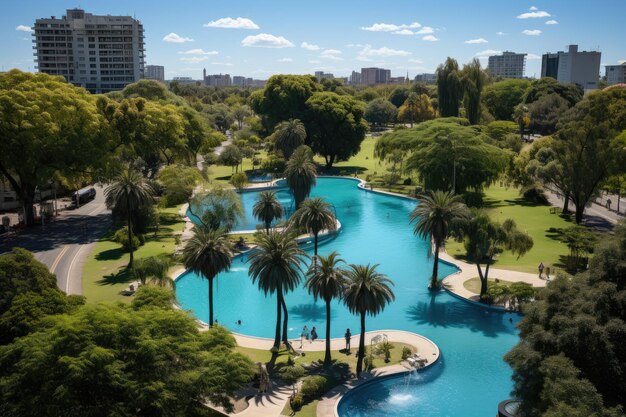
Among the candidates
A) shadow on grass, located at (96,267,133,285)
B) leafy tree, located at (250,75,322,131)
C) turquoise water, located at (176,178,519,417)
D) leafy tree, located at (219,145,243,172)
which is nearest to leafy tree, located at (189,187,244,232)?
turquoise water, located at (176,178,519,417)

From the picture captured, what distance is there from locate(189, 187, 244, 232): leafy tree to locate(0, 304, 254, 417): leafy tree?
2848 centimetres

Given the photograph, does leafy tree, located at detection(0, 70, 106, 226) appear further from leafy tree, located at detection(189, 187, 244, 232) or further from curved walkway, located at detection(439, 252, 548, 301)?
curved walkway, located at detection(439, 252, 548, 301)

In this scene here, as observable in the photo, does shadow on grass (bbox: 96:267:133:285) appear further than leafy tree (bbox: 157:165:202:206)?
No

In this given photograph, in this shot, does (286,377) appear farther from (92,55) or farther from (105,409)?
(92,55)

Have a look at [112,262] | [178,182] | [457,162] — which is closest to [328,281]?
[112,262]

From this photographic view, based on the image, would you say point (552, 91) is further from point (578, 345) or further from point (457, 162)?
point (578, 345)

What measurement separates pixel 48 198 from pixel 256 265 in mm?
49228

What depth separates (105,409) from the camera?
17969 millimetres

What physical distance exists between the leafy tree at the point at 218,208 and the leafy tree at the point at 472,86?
2292 inches

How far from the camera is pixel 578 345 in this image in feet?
66.4

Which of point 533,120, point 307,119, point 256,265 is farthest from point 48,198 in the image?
point 533,120

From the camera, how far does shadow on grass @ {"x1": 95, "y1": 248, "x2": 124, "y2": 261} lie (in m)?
46.9

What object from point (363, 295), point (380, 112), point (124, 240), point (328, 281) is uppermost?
point (380, 112)

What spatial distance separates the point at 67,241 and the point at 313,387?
33.7 meters
